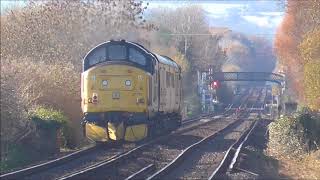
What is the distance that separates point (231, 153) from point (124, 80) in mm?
4824

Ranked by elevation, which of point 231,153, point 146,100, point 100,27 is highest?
point 100,27

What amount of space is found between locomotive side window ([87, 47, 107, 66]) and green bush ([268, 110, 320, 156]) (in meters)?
6.71

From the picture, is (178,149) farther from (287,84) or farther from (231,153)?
(287,84)

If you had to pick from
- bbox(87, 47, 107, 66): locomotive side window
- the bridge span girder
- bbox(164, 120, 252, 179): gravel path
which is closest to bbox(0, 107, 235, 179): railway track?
bbox(164, 120, 252, 179): gravel path

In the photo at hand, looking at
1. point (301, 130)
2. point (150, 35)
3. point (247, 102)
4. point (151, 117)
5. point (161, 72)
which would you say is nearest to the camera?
point (301, 130)

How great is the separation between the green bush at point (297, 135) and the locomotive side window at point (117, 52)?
606 centimetres

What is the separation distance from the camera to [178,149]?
24.2m

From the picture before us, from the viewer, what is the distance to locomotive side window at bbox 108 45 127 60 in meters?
25.7

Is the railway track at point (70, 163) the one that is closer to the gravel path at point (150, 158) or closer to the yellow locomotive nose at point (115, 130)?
the yellow locomotive nose at point (115, 130)

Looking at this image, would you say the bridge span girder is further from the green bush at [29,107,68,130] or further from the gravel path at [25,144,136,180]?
the gravel path at [25,144,136,180]

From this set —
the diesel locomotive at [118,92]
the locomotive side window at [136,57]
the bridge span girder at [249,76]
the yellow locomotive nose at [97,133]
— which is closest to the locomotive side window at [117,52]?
the diesel locomotive at [118,92]

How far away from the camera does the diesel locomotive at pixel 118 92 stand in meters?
24.9

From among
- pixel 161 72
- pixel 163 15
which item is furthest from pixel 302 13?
pixel 163 15

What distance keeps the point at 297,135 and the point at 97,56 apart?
764 cm
